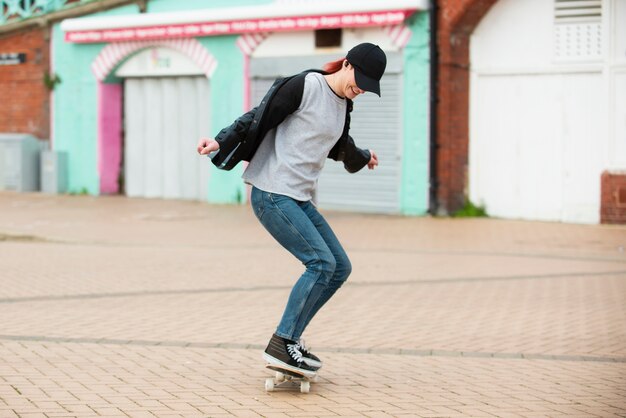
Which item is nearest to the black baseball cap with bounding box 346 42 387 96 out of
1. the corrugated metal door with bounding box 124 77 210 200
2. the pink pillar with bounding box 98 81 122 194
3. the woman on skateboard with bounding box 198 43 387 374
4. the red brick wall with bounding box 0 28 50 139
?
the woman on skateboard with bounding box 198 43 387 374

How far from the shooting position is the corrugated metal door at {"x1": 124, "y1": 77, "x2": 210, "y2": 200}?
2180cm

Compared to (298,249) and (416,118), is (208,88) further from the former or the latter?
→ (298,249)

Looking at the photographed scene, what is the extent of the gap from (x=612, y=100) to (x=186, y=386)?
40.4 feet

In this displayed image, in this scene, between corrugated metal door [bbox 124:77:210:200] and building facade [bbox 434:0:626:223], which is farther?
corrugated metal door [bbox 124:77:210:200]

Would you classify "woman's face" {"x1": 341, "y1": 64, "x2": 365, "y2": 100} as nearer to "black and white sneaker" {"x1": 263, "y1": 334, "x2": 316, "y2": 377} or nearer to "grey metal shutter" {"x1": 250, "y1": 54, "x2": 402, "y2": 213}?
"black and white sneaker" {"x1": 263, "y1": 334, "x2": 316, "y2": 377}

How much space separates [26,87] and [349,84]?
18.6 meters

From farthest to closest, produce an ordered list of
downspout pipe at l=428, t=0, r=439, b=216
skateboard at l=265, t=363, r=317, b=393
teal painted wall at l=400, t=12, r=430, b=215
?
teal painted wall at l=400, t=12, r=430, b=215
downspout pipe at l=428, t=0, r=439, b=216
skateboard at l=265, t=363, r=317, b=393

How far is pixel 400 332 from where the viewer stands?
333 inches

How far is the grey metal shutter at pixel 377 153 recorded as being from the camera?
19.0m

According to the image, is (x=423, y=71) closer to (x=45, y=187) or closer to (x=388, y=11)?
(x=388, y=11)

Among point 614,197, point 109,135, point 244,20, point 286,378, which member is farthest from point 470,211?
point 286,378

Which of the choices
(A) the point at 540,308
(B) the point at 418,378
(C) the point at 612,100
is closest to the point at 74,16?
(C) the point at 612,100

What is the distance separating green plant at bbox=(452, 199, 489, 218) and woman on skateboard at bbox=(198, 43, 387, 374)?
41.5ft

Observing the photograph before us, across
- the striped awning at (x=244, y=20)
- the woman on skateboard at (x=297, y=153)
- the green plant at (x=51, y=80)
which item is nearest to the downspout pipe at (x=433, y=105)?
the striped awning at (x=244, y=20)
